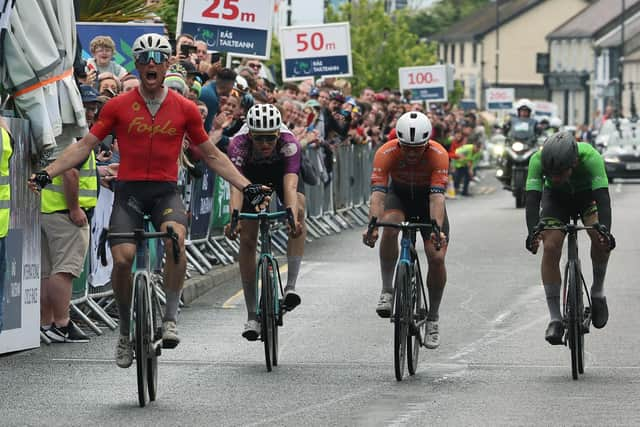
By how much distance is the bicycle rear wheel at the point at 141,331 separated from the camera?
34.4ft

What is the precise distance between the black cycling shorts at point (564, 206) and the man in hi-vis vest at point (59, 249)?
139 inches

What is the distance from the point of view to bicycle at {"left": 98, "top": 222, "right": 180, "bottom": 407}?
10.5 m

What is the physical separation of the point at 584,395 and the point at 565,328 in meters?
1.13

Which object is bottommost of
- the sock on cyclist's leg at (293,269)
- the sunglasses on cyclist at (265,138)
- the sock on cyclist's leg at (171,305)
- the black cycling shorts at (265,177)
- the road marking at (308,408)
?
the road marking at (308,408)

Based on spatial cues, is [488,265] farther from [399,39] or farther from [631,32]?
[631,32]

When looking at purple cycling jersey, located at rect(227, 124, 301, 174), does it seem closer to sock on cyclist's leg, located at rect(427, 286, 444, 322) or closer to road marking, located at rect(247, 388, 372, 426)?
sock on cyclist's leg, located at rect(427, 286, 444, 322)

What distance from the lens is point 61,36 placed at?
1371cm

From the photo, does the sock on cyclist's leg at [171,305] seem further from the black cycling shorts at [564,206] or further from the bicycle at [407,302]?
the black cycling shorts at [564,206]

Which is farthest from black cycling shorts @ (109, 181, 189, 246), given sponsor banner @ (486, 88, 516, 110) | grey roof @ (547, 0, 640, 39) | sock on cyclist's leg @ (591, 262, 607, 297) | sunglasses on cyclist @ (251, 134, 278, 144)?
grey roof @ (547, 0, 640, 39)

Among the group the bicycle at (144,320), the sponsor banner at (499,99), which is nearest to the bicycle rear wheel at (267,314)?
the bicycle at (144,320)

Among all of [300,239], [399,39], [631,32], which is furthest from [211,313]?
[631,32]

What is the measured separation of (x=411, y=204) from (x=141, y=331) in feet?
9.55

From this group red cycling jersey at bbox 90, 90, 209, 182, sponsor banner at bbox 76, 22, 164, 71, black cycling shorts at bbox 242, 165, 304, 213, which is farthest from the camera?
sponsor banner at bbox 76, 22, 164, 71

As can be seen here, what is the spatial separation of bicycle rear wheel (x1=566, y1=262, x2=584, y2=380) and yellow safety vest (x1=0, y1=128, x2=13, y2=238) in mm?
3789
